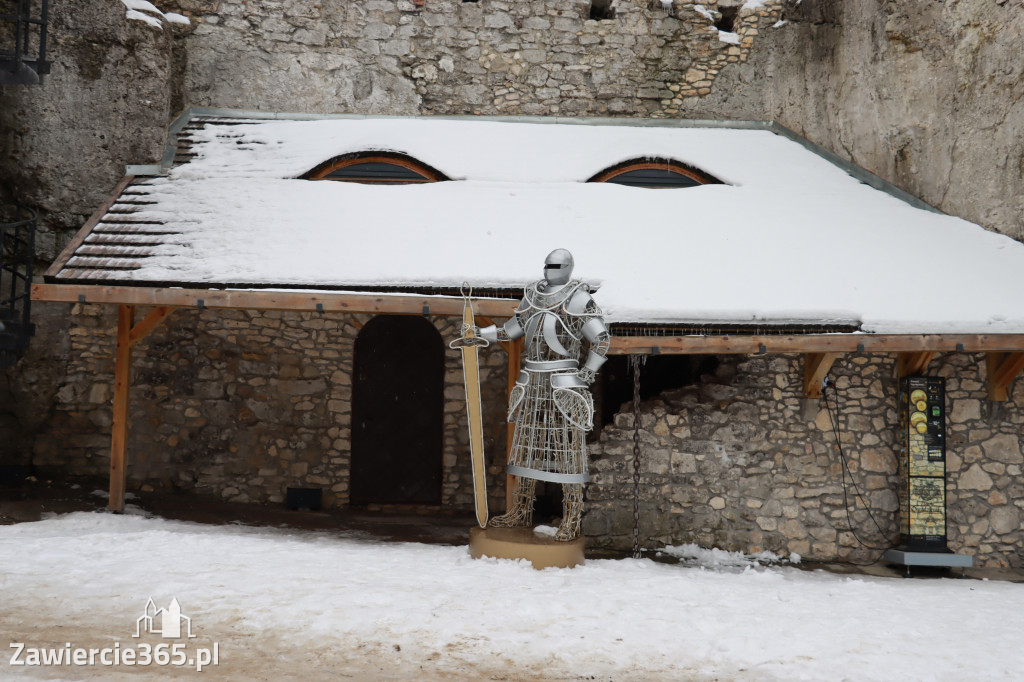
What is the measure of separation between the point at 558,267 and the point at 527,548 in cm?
205

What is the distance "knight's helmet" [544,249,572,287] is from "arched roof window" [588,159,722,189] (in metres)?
3.09

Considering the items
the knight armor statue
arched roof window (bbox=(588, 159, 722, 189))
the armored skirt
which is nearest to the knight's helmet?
the knight armor statue

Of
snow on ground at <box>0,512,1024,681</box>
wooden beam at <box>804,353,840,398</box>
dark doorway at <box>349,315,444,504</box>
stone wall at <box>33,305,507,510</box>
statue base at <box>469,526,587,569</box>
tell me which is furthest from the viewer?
dark doorway at <box>349,315,444,504</box>

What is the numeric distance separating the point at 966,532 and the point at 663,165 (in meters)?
4.70

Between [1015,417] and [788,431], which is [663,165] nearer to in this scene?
[788,431]

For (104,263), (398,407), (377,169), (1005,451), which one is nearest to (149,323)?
(104,263)

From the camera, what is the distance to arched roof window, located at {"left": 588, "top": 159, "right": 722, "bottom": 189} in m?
8.39

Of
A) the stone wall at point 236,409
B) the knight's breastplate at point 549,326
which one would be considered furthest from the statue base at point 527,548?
the stone wall at point 236,409

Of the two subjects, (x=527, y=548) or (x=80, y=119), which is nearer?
(x=527, y=548)

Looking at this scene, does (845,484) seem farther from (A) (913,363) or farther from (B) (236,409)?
(B) (236,409)

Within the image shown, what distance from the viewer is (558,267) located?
552 cm

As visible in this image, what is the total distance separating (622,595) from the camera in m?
4.88

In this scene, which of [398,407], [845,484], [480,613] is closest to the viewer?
[480,613]

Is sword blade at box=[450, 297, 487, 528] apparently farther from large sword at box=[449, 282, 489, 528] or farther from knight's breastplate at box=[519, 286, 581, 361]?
knight's breastplate at box=[519, 286, 581, 361]
